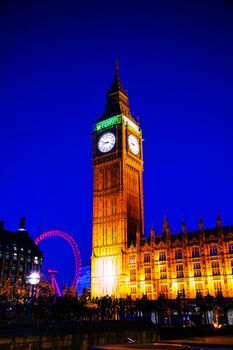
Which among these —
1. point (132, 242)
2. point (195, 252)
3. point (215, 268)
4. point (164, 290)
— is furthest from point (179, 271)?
point (132, 242)

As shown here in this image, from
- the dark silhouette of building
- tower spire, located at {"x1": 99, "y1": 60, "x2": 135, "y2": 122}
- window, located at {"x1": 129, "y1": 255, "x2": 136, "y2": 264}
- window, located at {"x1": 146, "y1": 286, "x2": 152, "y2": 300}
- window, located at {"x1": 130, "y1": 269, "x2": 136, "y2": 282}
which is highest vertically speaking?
tower spire, located at {"x1": 99, "y1": 60, "x2": 135, "y2": 122}

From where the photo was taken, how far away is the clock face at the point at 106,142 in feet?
399

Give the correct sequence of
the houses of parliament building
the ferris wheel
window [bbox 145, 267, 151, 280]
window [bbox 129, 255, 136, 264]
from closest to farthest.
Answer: the houses of parliament building
window [bbox 145, 267, 151, 280]
window [bbox 129, 255, 136, 264]
the ferris wheel

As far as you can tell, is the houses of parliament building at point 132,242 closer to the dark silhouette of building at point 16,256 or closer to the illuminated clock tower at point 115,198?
the illuminated clock tower at point 115,198

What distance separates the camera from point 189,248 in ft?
321

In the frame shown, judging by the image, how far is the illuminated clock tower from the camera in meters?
108

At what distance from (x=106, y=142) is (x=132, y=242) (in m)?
33.2

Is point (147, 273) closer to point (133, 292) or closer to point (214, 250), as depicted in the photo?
point (133, 292)

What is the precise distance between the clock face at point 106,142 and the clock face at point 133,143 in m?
5.41

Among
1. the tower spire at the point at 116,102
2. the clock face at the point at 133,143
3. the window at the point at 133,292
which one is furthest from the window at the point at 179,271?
the tower spire at the point at 116,102

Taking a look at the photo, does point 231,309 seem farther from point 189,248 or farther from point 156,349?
point 156,349

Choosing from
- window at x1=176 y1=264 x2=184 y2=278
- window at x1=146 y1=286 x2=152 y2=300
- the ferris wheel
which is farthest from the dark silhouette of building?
window at x1=176 y1=264 x2=184 y2=278

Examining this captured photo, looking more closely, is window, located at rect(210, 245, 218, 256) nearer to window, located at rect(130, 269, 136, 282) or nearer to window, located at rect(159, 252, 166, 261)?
window, located at rect(159, 252, 166, 261)

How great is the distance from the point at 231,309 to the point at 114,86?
8432cm
